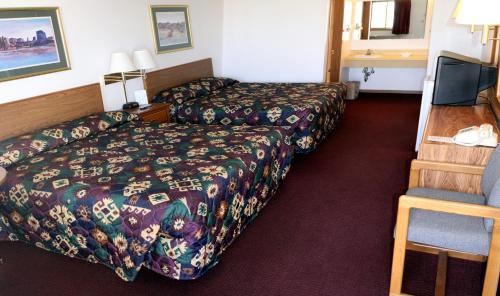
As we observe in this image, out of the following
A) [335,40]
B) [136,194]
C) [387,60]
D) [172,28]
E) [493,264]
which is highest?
[172,28]

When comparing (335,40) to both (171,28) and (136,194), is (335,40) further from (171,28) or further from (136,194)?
(136,194)

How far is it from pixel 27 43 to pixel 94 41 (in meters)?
0.65

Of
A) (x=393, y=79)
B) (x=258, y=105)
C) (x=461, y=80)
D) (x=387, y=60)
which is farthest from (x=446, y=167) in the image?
(x=393, y=79)

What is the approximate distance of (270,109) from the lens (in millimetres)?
3715

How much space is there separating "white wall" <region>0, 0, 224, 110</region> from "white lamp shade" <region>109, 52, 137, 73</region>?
14 centimetres

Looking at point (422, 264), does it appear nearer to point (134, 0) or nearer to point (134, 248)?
point (134, 248)

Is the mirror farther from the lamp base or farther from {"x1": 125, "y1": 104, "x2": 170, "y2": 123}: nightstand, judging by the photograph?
the lamp base

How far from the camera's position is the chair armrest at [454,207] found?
154cm

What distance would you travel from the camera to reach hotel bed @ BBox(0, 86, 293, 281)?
1867 mm

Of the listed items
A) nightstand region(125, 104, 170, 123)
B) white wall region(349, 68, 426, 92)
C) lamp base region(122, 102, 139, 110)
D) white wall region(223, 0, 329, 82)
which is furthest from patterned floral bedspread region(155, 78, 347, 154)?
white wall region(349, 68, 426, 92)

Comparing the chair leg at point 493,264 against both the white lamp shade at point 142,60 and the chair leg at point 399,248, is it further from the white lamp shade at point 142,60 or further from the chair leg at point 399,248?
the white lamp shade at point 142,60

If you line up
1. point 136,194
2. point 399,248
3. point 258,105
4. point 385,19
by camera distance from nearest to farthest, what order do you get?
point 399,248 → point 136,194 → point 258,105 → point 385,19

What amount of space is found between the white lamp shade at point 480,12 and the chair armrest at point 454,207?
981 millimetres

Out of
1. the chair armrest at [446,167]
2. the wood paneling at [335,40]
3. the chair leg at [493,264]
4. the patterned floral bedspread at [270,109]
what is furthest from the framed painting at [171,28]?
the chair leg at [493,264]
